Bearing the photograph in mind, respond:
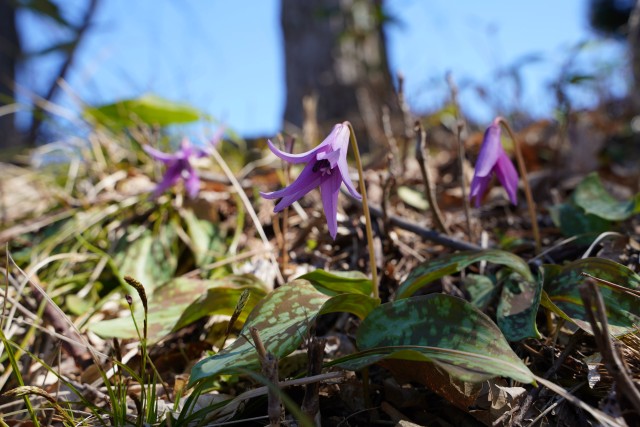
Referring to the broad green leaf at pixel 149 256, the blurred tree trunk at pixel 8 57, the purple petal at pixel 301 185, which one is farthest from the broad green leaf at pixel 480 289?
the blurred tree trunk at pixel 8 57

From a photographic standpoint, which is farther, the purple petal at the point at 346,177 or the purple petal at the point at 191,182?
the purple petal at the point at 191,182

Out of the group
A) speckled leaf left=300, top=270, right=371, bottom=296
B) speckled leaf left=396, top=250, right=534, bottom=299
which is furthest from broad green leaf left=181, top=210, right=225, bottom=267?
speckled leaf left=396, top=250, right=534, bottom=299

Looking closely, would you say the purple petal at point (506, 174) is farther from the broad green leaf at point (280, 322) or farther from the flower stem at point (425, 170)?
the broad green leaf at point (280, 322)

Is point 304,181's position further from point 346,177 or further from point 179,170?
point 179,170

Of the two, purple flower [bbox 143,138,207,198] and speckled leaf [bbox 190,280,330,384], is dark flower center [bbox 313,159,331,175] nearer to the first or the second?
speckled leaf [bbox 190,280,330,384]

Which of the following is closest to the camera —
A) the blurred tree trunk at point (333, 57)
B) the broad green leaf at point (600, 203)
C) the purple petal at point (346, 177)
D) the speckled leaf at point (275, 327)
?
the speckled leaf at point (275, 327)

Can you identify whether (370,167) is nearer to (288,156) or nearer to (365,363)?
(288,156)
